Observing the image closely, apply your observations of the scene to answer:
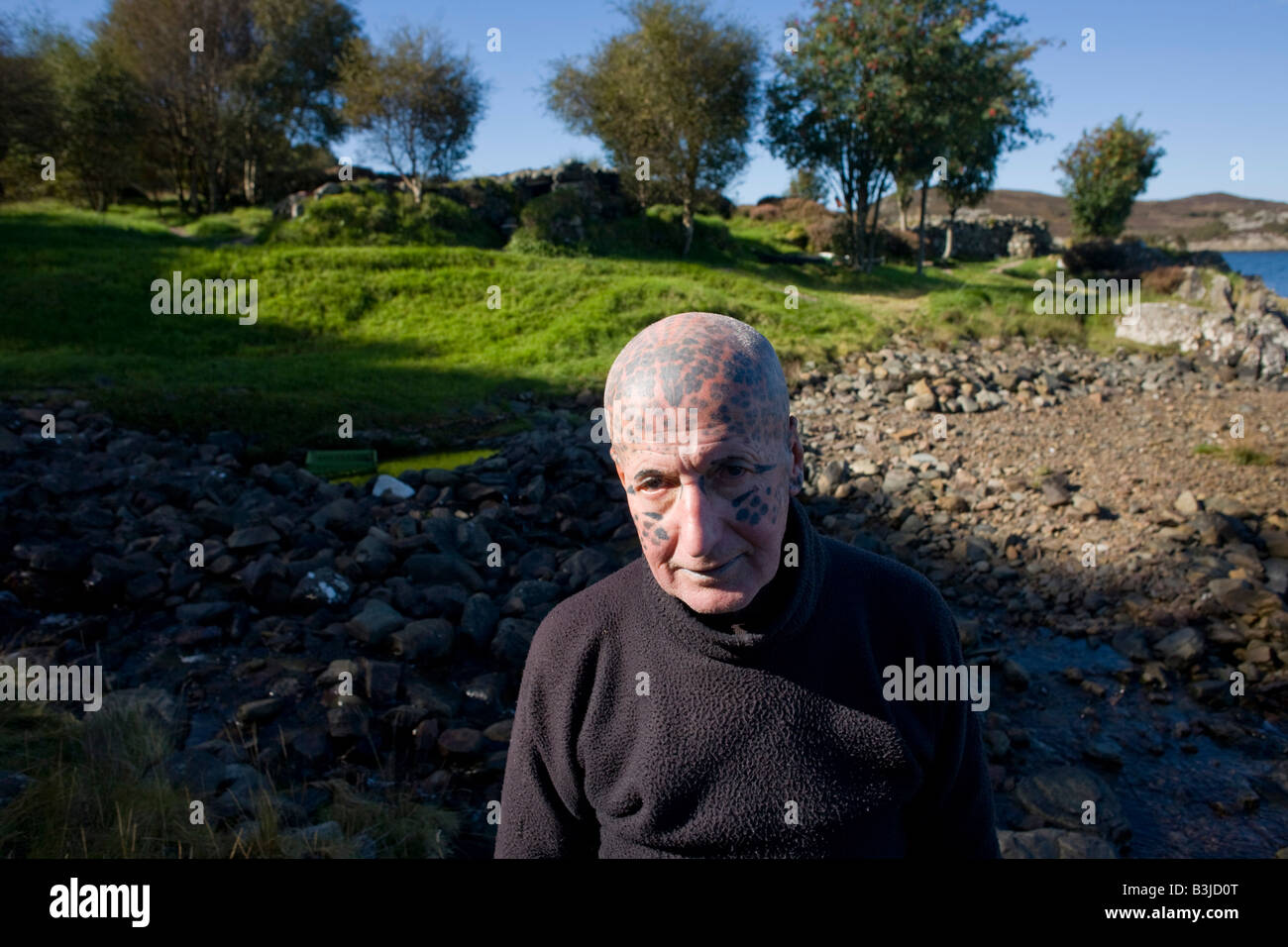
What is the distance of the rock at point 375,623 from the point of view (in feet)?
17.7

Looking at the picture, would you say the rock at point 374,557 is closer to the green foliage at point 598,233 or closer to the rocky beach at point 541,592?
the rocky beach at point 541,592

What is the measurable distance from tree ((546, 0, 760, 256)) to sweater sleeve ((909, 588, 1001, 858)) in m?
22.4

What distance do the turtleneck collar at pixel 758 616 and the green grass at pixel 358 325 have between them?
28.1ft

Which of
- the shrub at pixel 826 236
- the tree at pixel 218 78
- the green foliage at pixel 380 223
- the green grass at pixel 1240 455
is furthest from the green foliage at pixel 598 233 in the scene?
the green grass at pixel 1240 455

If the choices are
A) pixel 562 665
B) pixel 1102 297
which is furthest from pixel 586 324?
pixel 562 665

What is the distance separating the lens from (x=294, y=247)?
17547 mm

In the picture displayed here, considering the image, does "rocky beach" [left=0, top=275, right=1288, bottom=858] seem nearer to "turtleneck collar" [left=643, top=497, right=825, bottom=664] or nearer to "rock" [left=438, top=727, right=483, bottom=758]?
"rock" [left=438, top=727, right=483, bottom=758]

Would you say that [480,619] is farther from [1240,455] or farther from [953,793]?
[1240,455]

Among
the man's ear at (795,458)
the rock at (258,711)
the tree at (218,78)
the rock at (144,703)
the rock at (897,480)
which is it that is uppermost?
the tree at (218,78)

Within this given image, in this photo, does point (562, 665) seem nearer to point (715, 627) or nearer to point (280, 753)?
point (715, 627)

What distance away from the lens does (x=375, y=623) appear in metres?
5.43

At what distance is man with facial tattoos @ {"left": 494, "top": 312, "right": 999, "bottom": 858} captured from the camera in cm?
155

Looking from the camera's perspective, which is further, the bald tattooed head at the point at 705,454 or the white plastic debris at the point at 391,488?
the white plastic debris at the point at 391,488

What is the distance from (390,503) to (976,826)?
6.77 metres
